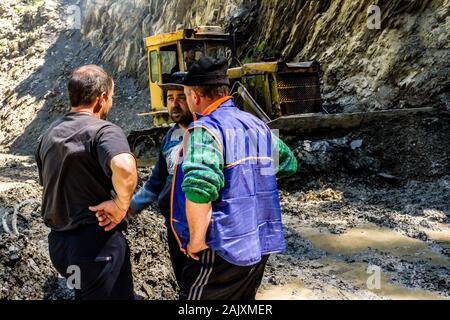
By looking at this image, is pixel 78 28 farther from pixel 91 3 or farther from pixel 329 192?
pixel 329 192

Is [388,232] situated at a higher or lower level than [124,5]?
lower

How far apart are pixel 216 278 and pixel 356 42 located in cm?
1098

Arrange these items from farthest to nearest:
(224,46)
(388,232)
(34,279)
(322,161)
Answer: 1. (224,46)
2. (322,161)
3. (388,232)
4. (34,279)

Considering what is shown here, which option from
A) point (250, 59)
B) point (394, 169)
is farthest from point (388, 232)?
point (250, 59)

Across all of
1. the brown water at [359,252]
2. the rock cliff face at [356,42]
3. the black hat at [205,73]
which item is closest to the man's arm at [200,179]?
the black hat at [205,73]

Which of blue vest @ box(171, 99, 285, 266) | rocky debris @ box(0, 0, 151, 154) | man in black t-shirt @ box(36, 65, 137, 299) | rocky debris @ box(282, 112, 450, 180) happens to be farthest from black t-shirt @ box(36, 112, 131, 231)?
rocky debris @ box(0, 0, 151, 154)

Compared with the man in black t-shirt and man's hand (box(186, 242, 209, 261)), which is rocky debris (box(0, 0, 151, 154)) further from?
man's hand (box(186, 242, 209, 261))

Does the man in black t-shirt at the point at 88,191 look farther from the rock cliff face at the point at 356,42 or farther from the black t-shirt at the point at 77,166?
the rock cliff face at the point at 356,42

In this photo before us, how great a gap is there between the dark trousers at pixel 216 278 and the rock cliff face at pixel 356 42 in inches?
328

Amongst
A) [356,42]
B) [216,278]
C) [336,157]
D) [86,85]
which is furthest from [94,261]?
[356,42]

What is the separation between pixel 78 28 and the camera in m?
25.4

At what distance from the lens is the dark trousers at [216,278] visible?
7.30 feet
